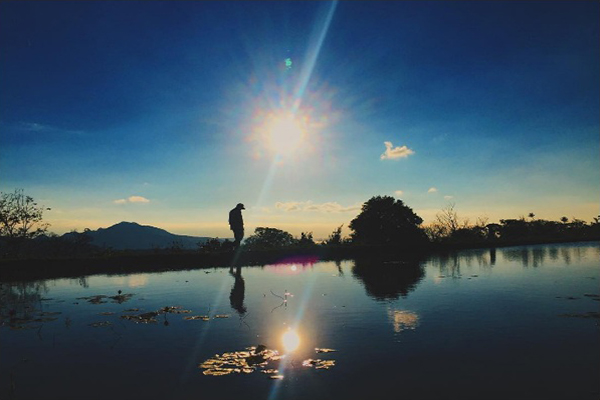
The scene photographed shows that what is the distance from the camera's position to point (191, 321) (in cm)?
917

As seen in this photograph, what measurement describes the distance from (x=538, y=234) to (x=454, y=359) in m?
82.9

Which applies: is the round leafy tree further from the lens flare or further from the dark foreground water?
the lens flare

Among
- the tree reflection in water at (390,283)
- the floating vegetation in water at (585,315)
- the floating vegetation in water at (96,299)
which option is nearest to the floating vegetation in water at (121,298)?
the floating vegetation in water at (96,299)

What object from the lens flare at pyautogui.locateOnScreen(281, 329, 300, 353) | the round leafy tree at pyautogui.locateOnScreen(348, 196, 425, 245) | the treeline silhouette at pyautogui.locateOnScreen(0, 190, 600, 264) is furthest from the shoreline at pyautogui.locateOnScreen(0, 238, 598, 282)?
the round leafy tree at pyautogui.locateOnScreen(348, 196, 425, 245)

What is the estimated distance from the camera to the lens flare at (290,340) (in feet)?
22.5

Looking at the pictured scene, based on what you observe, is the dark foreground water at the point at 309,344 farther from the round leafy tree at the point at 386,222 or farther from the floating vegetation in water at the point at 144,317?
the round leafy tree at the point at 386,222

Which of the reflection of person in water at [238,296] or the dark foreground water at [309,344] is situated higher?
the reflection of person in water at [238,296]

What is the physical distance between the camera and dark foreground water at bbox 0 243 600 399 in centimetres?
514

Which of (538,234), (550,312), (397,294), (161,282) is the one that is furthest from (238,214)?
(538,234)

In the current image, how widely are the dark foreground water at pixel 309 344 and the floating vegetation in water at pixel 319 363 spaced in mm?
38

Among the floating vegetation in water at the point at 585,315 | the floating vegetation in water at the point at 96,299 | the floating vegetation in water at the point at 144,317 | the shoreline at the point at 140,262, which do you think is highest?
the shoreline at the point at 140,262

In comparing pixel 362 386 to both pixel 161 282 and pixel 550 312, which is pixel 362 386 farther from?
pixel 161 282

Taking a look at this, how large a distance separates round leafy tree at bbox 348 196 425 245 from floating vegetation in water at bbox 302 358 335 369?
51581 millimetres

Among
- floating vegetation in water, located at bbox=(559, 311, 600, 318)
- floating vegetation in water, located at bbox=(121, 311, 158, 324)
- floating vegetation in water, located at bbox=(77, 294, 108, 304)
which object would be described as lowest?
floating vegetation in water, located at bbox=(121, 311, 158, 324)
